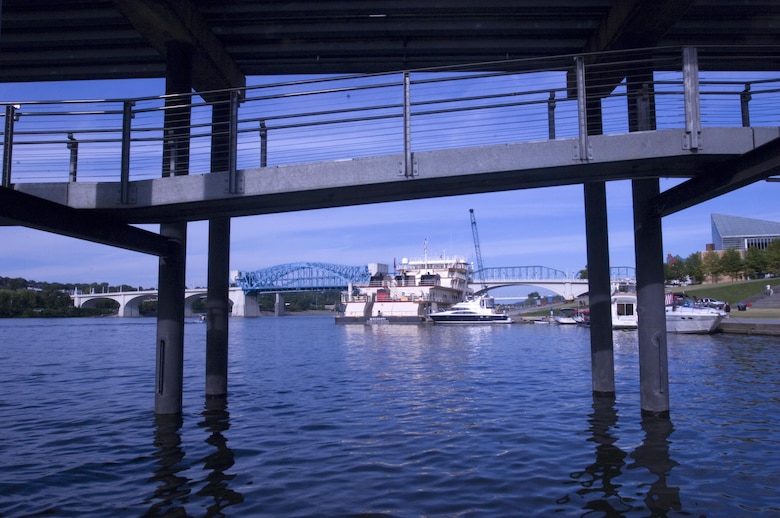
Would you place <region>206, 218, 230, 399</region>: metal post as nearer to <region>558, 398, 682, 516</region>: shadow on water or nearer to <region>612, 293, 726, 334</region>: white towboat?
<region>558, 398, 682, 516</region>: shadow on water

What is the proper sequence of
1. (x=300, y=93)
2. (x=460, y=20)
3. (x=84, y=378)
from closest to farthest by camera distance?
(x=300, y=93)
(x=460, y=20)
(x=84, y=378)

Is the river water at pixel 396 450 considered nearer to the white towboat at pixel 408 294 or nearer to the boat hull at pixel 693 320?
the boat hull at pixel 693 320

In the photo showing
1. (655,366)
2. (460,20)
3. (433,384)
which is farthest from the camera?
(433,384)

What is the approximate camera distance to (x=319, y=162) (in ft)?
29.0

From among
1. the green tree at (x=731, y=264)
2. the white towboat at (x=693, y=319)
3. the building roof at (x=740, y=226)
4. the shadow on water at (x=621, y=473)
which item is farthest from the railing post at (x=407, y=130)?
the building roof at (x=740, y=226)

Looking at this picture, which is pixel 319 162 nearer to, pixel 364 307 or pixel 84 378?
pixel 84 378

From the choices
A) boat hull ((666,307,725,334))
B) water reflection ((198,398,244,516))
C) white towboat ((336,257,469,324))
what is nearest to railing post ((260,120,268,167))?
water reflection ((198,398,244,516))

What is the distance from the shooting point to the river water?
6.79 meters

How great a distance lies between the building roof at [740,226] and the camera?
155 m

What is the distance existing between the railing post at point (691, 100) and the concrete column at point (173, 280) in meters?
7.69

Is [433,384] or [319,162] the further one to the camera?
[433,384]

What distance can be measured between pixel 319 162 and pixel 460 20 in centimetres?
457

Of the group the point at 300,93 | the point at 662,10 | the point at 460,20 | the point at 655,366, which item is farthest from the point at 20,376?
the point at 662,10

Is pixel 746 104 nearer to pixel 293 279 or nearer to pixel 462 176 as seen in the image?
pixel 462 176
